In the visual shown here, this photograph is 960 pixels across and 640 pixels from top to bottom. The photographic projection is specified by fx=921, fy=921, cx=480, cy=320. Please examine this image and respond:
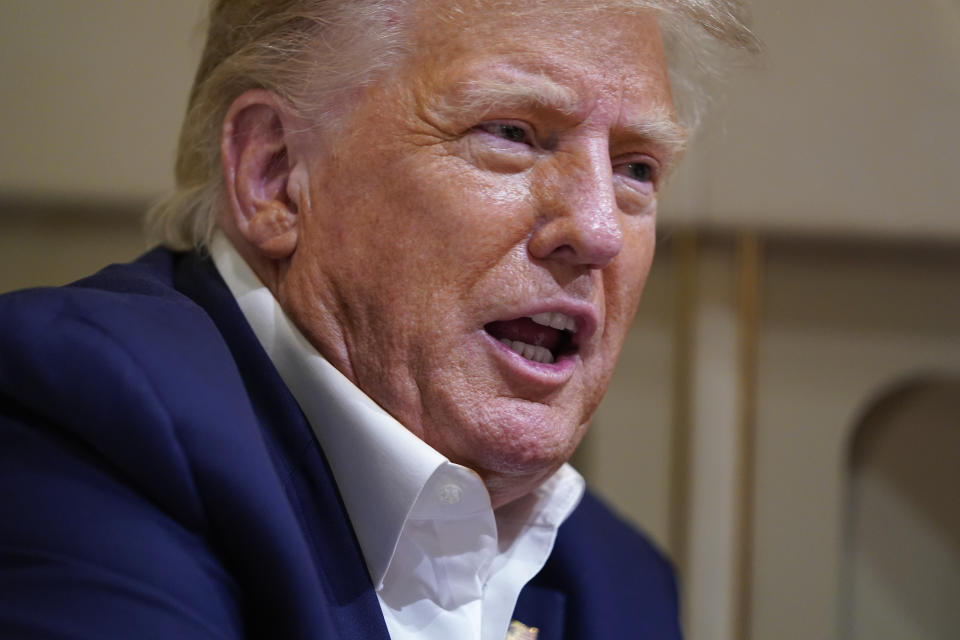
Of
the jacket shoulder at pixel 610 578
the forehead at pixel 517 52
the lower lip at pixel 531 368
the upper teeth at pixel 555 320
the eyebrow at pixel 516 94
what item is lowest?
the jacket shoulder at pixel 610 578

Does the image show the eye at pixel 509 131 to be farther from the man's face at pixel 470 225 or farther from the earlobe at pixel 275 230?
the earlobe at pixel 275 230

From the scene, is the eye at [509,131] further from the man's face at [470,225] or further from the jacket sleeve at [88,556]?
the jacket sleeve at [88,556]

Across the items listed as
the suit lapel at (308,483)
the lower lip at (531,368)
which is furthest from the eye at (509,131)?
the suit lapel at (308,483)

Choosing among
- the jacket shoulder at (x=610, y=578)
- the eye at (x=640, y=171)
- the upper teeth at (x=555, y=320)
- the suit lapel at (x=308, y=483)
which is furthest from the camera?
the jacket shoulder at (x=610, y=578)

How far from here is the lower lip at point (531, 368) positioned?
105cm

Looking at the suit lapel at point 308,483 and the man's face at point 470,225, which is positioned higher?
the man's face at point 470,225

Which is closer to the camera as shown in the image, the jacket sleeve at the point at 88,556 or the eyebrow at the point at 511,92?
the jacket sleeve at the point at 88,556

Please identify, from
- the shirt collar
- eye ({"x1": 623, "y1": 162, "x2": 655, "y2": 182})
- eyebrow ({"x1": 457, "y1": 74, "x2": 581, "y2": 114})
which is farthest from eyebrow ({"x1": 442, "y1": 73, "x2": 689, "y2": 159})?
the shirt collar

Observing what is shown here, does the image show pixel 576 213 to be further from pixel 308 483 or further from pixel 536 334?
pixel 308 483

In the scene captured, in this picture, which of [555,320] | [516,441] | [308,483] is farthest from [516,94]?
[308,483]

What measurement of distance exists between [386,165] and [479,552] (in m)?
0.47

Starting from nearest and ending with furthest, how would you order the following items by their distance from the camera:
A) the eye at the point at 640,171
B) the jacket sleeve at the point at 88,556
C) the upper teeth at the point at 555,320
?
the jacket sleeve at the point at 88,556 → the upper teeth at the point at 555,320 → the eye at the point at 640,171

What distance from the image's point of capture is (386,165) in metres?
1.06

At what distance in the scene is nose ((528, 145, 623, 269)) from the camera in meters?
1.06
